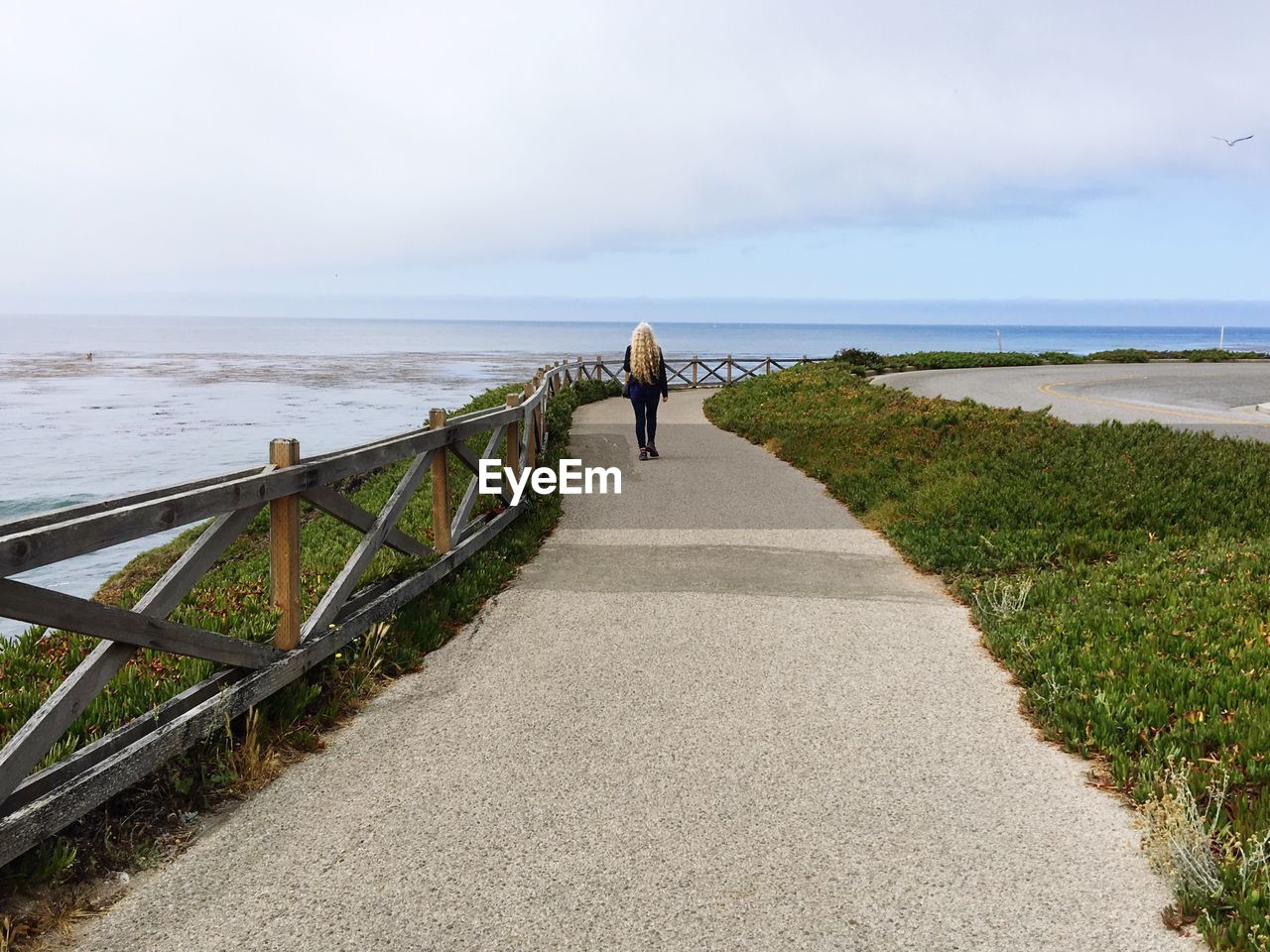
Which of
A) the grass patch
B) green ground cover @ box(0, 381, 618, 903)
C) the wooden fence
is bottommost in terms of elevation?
green ground cover @ box(0, 381, 618, 903)

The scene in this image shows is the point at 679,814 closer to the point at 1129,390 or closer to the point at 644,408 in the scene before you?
the point at 644,408

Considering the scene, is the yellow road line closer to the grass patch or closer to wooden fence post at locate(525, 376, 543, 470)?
the grass patch

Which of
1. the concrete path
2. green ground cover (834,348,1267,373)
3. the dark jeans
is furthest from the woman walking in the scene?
green ground cover (834,348,1267,373)

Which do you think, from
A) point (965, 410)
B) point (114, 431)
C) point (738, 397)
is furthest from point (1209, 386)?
point (114, 431)

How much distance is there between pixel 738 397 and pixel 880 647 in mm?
19182

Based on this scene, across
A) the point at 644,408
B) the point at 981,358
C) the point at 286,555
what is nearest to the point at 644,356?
the point at 644,408

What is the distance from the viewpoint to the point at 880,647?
6.35 meters

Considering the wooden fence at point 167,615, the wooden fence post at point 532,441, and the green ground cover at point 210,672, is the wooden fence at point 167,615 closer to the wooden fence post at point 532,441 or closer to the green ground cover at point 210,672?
the green ground cover at point 210,672

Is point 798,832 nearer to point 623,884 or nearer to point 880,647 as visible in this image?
point 623,884

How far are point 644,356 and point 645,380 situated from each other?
41 centimetres

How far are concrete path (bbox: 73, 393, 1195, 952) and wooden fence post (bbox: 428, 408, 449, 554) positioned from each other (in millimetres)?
1038

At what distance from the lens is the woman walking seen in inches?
584

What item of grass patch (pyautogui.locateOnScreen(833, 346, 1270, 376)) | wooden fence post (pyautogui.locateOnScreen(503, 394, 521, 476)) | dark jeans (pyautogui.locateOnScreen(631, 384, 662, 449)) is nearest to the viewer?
wooden fence post (pyautogui.locateOnScreen(503, 394, 521, 476))

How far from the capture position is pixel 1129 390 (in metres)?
29.3
